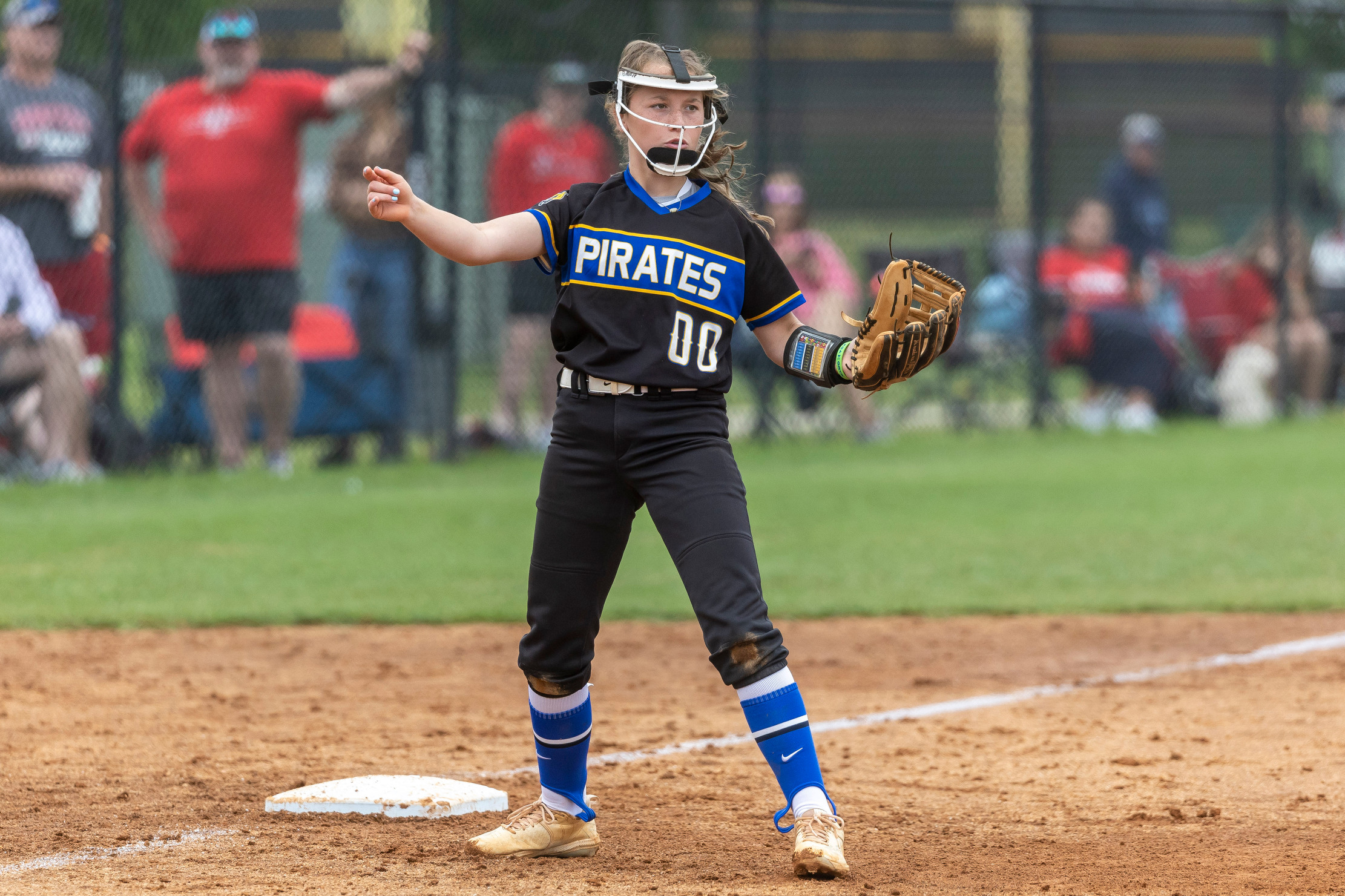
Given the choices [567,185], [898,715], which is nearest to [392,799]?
[898,715]

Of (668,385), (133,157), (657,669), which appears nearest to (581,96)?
(133,157)

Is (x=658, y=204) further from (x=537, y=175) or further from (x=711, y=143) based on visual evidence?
(x=537, y=175)

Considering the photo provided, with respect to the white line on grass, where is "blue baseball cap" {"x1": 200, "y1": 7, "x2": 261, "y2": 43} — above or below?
above

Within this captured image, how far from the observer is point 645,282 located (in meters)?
3.62

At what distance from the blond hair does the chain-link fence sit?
6.75m

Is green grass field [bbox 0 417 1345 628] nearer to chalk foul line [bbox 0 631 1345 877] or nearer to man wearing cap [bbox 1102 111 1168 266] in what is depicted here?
chalk foul line [bbox 0 631 1345 877]

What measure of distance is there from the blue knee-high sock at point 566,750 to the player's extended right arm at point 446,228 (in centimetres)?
104

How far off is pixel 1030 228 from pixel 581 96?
13.5 feet

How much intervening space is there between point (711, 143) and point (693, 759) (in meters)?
1.80

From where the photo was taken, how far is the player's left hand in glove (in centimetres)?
364

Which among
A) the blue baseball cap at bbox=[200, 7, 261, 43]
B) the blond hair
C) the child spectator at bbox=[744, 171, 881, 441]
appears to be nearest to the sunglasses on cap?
the blue baseball cap at bbox=[200, 7, 261, 43]

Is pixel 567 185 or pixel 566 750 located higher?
pixel 567 185

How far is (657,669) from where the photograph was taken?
5910mm

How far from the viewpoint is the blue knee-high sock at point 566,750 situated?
378 cm
